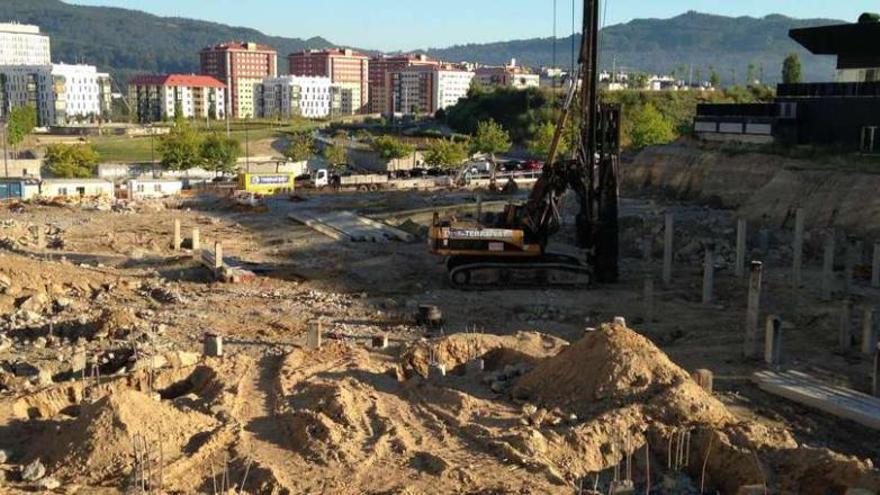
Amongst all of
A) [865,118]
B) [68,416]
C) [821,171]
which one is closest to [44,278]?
[68,416]

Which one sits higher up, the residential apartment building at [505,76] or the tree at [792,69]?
the residential apartment building at [505,76]

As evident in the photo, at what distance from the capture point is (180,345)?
16.9 m

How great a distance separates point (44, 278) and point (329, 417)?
11556mm

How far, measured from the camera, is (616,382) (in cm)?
1277

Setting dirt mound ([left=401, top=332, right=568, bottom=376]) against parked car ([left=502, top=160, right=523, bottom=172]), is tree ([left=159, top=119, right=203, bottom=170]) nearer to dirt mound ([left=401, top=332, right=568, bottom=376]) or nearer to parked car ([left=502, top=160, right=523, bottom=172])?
parked car ([left=502, top=160, right=523, bottom=172])

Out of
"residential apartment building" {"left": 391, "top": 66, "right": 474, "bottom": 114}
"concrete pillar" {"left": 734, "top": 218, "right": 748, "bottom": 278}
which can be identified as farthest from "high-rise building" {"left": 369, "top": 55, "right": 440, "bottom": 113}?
"concrete pillar" {"left": 734, "top": 218, "right": 748, "bottom": 278}

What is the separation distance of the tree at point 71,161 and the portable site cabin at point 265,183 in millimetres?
11966

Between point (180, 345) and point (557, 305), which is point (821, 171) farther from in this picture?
point (180, 345)

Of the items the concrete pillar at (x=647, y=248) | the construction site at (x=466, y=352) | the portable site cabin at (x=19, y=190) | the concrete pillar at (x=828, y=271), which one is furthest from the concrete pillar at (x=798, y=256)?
the portable site cabin at (x=19, y=190)

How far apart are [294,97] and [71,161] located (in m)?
109

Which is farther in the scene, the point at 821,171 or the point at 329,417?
the point at 821,171

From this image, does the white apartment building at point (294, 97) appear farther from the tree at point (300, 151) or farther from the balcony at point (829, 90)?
the balcony at point (829, 90)

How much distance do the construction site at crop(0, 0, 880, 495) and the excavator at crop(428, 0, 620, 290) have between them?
0.18 ft

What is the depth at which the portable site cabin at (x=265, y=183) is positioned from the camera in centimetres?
4631
